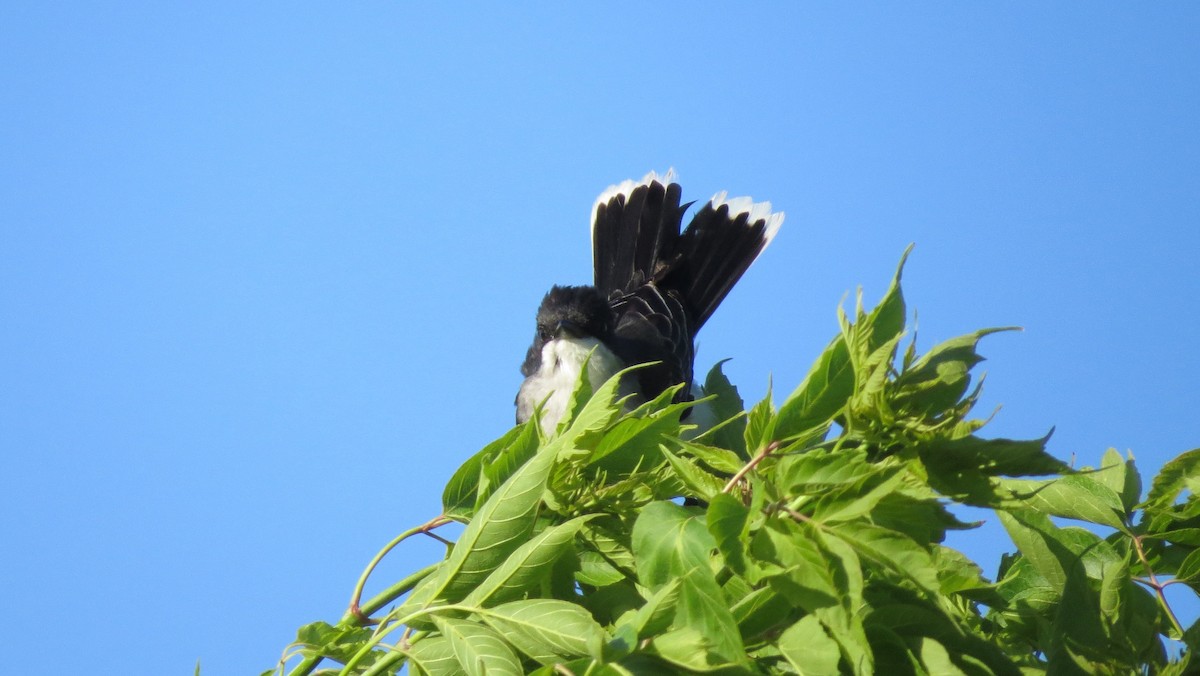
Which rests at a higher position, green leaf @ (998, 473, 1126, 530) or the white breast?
the white breast

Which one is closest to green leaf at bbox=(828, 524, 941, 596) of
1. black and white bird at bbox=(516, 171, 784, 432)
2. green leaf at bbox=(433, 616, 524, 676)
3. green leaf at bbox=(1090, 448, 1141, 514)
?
green leaf at bbox=(433, 616, 524, 676)

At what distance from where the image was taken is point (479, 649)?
1.13m

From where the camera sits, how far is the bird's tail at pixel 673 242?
28.7 ft

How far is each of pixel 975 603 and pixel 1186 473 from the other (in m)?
0.35

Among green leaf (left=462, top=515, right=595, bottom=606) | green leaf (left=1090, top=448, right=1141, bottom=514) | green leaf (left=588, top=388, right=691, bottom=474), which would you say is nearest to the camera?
green leaf (left=462, top=515, right=595, bottom=606)

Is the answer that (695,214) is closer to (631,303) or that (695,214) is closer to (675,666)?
(631,303)

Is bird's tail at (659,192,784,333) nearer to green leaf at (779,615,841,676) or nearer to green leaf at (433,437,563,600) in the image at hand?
green leaf at (433,437,563,600)

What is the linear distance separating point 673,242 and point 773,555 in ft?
25.8

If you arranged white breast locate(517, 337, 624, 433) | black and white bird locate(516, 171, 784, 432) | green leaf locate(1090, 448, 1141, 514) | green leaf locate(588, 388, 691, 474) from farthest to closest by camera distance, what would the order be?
black and white bird locate(516, 171, 784, 432) < white breast locate(517, 337, 624, 433) < green leaf locate(1090, 448, 1141, 514) < green leaf locate(588, 388, 691, 474)

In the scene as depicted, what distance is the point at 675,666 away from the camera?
1045mm

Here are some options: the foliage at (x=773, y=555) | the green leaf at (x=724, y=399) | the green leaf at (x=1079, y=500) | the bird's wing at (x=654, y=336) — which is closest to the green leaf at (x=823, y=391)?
the foliage at (x=773, y=555)

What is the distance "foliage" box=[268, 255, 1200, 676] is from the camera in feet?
3.32

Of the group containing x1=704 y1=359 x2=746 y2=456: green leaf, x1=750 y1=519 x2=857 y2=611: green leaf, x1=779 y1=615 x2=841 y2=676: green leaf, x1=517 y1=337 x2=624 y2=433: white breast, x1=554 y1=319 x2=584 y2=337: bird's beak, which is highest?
x1=554 y1=319 x2=584 y2=337: bird's beak

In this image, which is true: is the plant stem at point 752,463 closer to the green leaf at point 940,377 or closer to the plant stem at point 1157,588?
the green leaf at point 940,377
